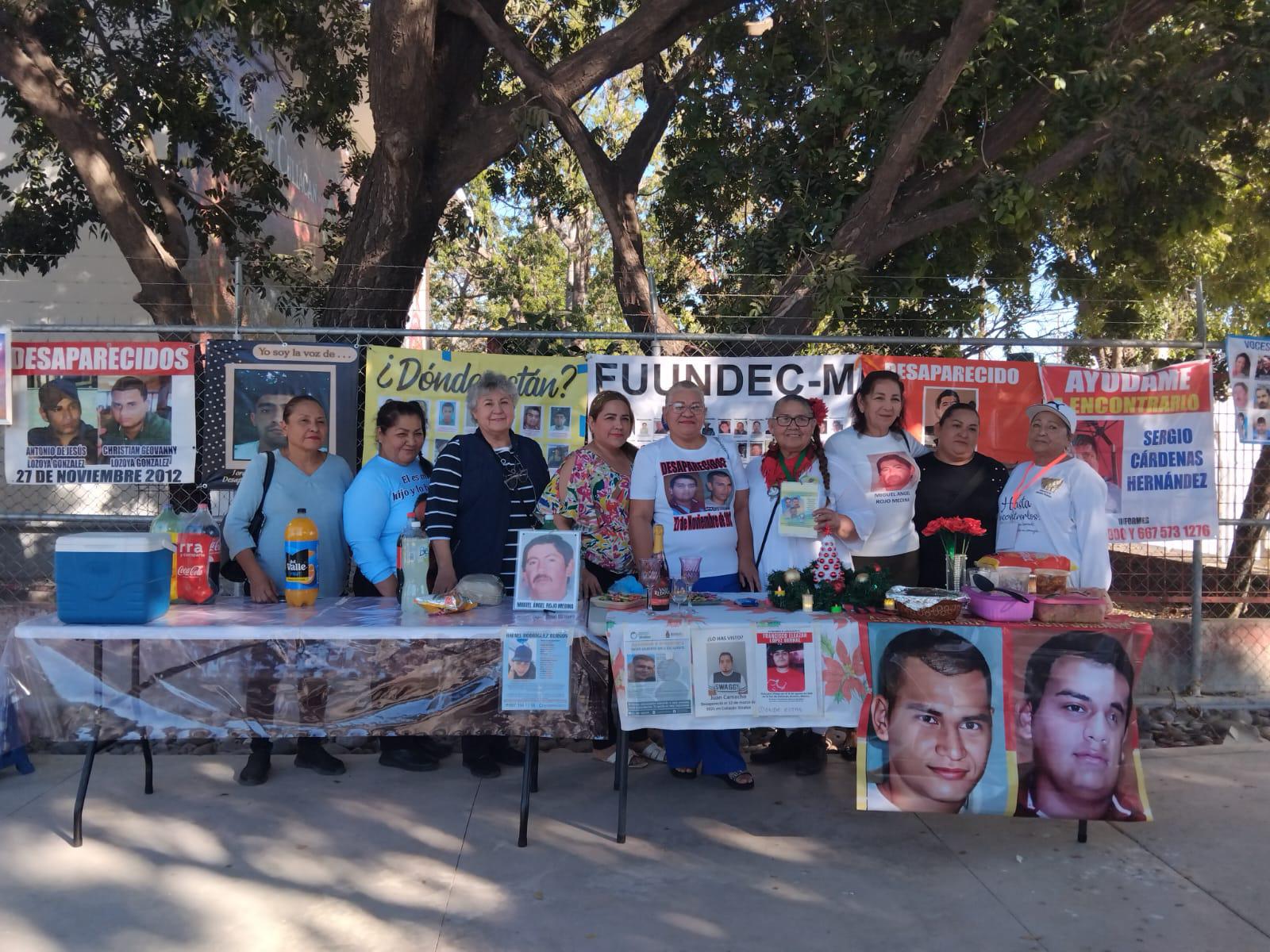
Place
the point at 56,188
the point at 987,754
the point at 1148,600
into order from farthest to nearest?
1. the point at 56,188
2. the point at 1148,600
3. the point at 987,754

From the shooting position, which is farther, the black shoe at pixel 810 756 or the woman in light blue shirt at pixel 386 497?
the black shoe at pixel 810 756

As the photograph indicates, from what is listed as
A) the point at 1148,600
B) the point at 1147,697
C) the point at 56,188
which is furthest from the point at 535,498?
the point at 56,188

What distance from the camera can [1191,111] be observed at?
6.51 metres

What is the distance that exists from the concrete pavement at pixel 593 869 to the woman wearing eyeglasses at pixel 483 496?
1087mm

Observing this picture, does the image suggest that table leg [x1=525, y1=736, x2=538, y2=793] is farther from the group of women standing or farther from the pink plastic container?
the pink plastic container

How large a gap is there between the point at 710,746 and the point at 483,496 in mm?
1607

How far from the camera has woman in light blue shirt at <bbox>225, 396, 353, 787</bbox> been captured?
4730mm

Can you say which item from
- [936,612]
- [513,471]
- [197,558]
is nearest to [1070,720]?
[936,612]

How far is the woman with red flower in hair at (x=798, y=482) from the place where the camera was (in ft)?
15.0

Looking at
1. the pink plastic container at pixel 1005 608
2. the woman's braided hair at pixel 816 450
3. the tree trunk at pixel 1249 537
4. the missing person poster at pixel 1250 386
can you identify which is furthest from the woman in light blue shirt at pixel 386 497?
the tree trunk at pixel 1249 537

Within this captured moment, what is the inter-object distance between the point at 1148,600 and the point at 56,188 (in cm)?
1077

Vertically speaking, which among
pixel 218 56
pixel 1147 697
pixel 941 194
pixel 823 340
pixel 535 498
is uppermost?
pixel 218 56

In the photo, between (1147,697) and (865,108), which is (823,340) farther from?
(1147,697)

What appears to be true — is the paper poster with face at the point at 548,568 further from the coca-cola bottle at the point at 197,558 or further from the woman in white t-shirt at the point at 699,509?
the coca-cola bottle at the point at 197,558
